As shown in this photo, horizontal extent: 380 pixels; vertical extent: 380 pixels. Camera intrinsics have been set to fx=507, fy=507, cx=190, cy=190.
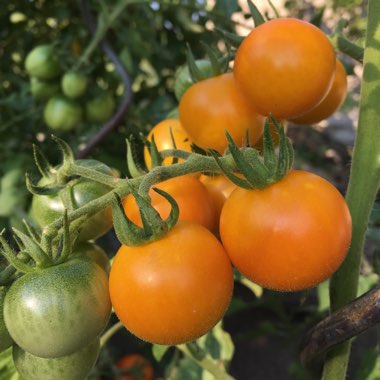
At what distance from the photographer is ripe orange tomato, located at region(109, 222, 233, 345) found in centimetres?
47

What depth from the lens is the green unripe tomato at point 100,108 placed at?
141cm

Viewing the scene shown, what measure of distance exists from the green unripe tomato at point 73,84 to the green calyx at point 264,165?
93cm

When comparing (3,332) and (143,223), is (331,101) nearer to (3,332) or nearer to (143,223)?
(143,223)

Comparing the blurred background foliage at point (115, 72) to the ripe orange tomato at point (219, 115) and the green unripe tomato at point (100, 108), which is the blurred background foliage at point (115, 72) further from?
the ripe orange tomato at point (219, 115)

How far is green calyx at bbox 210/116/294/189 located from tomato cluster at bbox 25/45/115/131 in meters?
0.95

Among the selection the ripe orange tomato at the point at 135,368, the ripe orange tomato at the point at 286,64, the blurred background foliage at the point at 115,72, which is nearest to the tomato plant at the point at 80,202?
the ripe orange tomato at the point at 286,64

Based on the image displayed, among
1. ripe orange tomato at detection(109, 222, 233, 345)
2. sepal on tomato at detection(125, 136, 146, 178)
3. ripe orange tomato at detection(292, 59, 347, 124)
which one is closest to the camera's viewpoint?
ripe orange tomato at detection(109, 222, 233, 345)

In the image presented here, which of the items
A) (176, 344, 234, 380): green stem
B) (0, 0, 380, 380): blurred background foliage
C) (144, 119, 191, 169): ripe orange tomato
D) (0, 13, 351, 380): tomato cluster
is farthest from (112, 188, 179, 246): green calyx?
(0, 0, 380, 380): blurred background foliage

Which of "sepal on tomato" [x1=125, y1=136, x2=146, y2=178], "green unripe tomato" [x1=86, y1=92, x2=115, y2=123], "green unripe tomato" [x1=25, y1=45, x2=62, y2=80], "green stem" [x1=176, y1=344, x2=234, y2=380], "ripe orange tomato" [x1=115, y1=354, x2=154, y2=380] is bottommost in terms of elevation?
"ripe orange tomato" [x1=115, y1=354, x2=154, y2=380]

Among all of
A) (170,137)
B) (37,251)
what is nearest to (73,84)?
(170,137)

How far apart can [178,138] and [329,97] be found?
0.72ft

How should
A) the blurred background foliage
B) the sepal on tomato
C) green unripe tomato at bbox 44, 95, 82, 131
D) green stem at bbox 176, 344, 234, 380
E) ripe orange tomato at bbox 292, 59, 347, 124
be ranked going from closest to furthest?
the sepal on tomato → ripe orange tomato at bbox 292, 59, 347, 124 → green stem at bbox 176, 344, 234, 380 → the blurred background foliage → green unripe tomato at bbox 44, 95, 82, 131

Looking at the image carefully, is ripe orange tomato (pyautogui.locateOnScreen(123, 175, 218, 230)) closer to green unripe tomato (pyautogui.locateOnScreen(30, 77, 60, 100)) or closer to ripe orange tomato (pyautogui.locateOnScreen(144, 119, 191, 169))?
ripe orange tomato (pyautogui.locateOnScreen(144, 119, 191, 169))

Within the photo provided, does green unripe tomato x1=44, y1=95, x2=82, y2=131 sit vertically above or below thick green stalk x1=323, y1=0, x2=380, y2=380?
below
